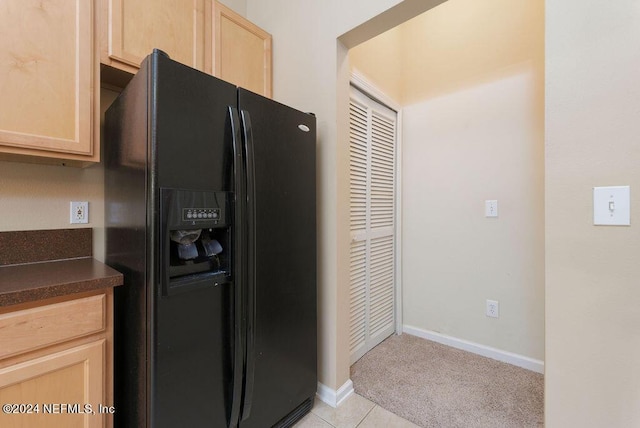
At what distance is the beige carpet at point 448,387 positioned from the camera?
1506 mm

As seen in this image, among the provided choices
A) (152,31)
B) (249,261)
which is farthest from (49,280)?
(152,31)

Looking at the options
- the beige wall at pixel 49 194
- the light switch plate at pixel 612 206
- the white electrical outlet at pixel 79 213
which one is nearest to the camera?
the light switch plate at pixel 612 206

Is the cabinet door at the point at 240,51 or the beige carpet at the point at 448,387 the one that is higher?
the cabinet door at the point at 240,51

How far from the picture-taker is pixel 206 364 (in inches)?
41.7

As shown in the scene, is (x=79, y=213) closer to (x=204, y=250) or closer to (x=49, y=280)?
(x=49, y=280)

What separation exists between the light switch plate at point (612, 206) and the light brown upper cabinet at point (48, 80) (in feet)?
6.46

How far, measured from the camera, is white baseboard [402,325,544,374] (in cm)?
195

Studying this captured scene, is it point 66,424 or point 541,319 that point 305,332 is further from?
point 541,319

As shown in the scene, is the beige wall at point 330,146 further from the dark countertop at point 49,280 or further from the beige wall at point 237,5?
the dark countertop at point 49,280

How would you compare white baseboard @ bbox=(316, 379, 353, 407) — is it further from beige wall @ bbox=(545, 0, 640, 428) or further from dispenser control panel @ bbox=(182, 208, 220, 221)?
dispenser control panel @ bbox=(182, 208, 220, 221)

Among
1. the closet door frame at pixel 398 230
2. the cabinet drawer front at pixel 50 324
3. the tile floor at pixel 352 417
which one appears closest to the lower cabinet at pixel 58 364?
the cabinet drawer front at pixel 50 324

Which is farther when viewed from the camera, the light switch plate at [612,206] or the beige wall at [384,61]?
the beige wall at [384,61]

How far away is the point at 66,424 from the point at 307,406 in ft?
3.46

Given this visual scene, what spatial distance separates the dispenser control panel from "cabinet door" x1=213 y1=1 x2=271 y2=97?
3.04 ft
